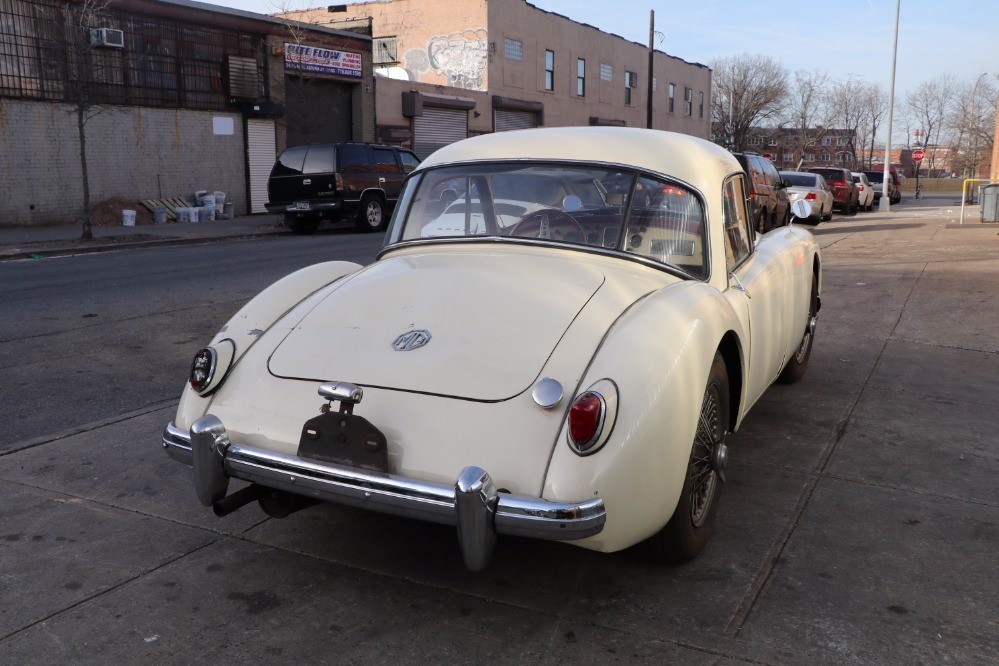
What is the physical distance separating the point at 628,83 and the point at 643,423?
156 feet

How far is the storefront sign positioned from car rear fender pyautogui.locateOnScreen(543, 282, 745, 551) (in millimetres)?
24339

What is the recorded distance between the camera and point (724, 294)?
4062 millimetres

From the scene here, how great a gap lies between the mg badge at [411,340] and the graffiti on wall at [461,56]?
3446 centimetres

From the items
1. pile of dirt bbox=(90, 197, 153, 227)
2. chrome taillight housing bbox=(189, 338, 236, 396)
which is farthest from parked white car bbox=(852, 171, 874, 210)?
chrome taillight housing bbox=(189, 338, 236, 396)

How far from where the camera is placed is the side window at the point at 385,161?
20562mm

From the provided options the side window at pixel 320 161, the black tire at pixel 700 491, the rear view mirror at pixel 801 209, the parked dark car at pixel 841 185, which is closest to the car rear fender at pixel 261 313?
the black tire at pixel 700 491

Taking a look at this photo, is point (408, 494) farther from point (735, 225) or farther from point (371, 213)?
point (371, 213)

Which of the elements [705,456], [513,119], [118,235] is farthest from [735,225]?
[513,119]

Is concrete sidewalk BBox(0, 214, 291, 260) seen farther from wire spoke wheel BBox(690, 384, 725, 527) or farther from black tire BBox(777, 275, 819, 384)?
wire spoke wheel BBox(690, 384, 725, 527)

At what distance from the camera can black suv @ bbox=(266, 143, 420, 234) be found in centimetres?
1959

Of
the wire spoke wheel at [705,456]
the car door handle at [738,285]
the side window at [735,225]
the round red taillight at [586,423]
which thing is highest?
the side window at [735,225]

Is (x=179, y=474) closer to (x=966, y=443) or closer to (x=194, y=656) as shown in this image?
(x=194, y=656)

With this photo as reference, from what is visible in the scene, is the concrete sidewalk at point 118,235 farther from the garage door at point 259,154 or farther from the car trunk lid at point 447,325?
the car trunk lid at point 447,325

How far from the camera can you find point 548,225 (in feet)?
13.8
